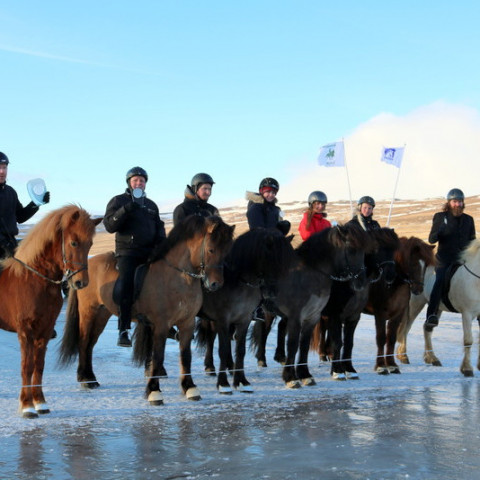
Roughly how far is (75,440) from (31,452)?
Result: 51 centimetres

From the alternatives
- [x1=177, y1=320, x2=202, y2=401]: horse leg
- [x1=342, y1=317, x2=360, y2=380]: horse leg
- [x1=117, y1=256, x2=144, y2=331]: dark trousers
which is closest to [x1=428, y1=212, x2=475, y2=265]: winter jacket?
[x1=342, y1=317, x2=360, y2=380]: horse leg

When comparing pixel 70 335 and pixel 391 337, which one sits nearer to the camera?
pixel 70 335

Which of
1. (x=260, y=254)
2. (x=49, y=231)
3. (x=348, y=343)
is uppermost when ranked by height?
(x=49, y=231)

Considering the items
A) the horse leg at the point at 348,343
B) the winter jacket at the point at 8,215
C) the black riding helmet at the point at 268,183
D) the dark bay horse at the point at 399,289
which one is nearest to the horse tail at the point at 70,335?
the winter jacket at the point at 8,215

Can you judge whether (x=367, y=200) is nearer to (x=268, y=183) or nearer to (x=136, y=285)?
(x=268, y=183)

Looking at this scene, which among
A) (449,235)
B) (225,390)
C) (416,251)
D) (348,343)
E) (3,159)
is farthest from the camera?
(449,235)

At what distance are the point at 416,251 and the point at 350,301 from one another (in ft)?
6.12

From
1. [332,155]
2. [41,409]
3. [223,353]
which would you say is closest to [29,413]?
[41,409]

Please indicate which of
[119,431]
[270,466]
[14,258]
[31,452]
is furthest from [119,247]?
[270,466]

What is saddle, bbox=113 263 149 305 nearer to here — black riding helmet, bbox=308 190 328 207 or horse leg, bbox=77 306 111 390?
horse leg, bbox=77 306 111 390

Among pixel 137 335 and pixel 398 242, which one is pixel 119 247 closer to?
pixel 137 335

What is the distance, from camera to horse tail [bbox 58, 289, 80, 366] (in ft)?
31.1

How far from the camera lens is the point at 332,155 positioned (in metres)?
22.5

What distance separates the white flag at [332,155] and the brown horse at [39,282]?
15773 mm
